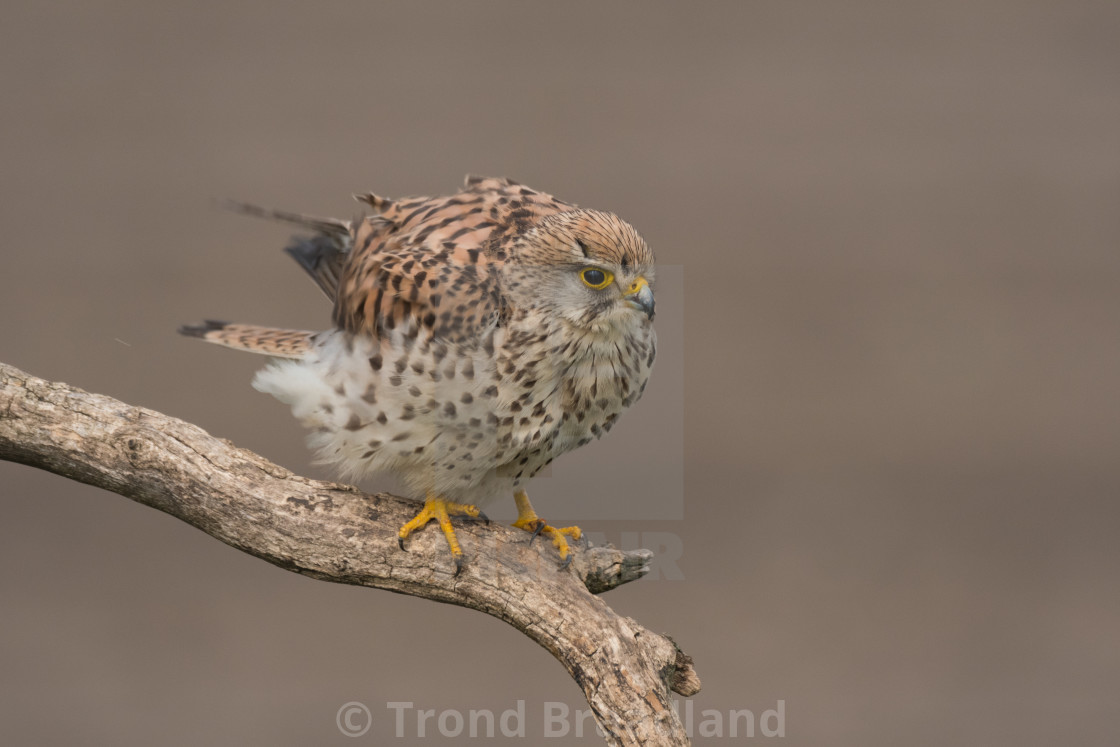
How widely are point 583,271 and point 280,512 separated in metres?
0.70

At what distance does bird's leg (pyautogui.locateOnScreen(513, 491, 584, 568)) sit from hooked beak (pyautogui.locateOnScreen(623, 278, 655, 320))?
51cm

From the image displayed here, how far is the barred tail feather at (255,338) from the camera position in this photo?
205cm

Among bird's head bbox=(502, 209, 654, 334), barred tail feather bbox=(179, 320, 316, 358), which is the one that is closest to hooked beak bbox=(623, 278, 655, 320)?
bird's head bbox=(502, 209, 654, 334)

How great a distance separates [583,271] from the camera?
69.3 inches

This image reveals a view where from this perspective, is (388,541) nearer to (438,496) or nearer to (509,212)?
(438,496)

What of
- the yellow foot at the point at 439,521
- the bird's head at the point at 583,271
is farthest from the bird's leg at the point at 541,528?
the bird's head at the point at 583,271

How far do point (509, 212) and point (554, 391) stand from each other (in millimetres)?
341

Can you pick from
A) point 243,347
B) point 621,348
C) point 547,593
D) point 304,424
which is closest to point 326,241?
point 243,347

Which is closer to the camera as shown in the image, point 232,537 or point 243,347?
point 232,537

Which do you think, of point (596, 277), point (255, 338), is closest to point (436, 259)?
point (596, 277)

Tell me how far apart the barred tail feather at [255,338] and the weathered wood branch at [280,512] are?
20cm

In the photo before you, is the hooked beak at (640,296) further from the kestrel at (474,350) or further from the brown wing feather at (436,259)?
the brown wing feather at (436,259)

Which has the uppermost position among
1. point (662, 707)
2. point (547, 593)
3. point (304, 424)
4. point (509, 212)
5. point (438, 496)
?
point (509, 212)

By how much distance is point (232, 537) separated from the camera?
6.31 ft
